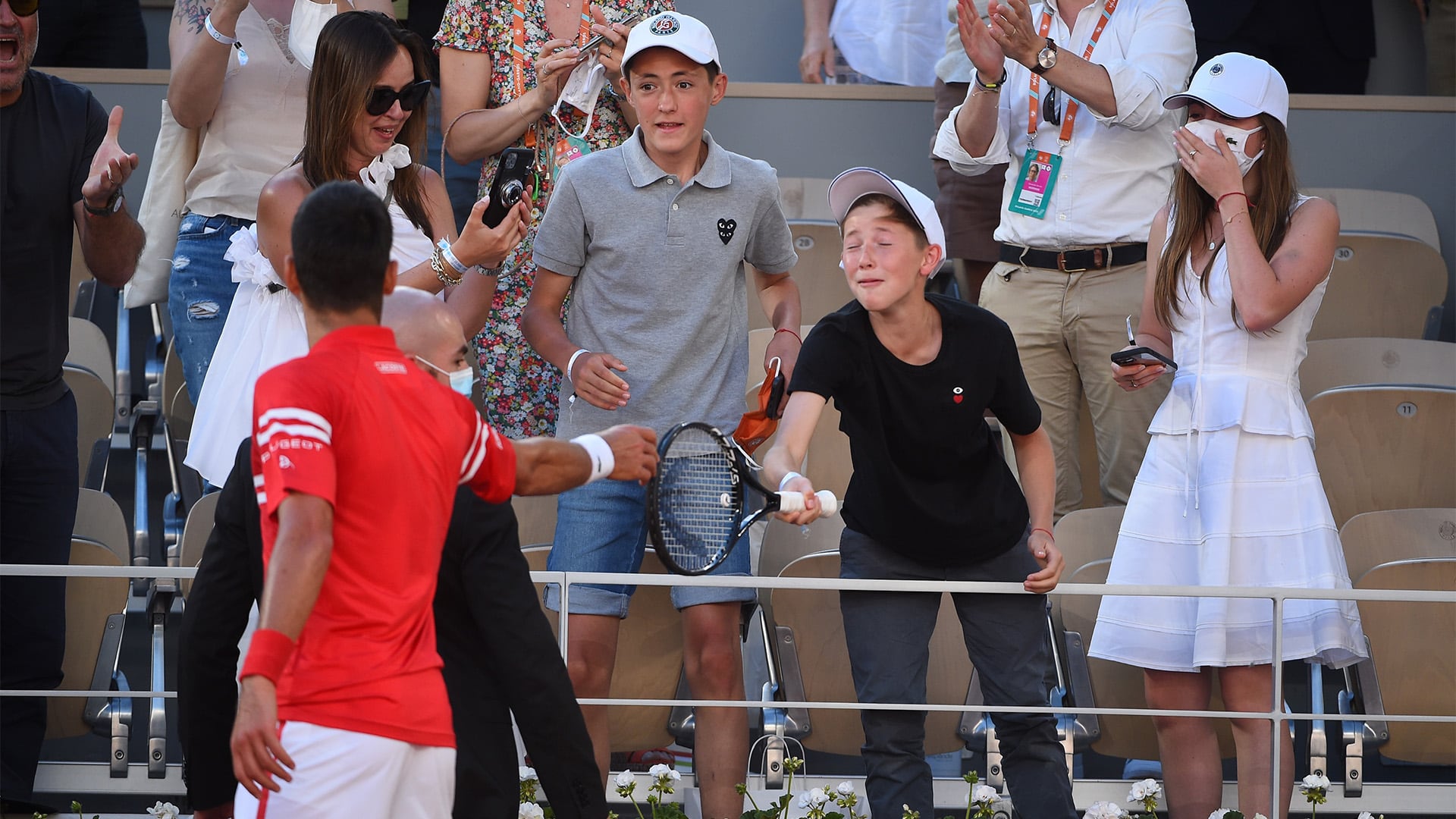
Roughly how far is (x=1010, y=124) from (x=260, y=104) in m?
2.15

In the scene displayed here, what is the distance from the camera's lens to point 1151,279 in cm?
389

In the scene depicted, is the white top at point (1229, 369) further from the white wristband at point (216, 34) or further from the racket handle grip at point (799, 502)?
the white wristband at point (216, 34)

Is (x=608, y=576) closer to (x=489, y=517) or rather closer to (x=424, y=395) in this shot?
(x=489, y=517)

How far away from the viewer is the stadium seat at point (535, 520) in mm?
4211

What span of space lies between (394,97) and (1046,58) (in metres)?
1.82

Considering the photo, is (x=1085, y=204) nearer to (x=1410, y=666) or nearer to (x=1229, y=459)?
(x=1229, y=459)

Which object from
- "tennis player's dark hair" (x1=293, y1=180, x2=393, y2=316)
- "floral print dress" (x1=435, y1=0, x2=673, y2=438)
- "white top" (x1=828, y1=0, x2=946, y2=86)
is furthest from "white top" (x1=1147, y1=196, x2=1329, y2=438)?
"white top" (x1=828, y1=0, x2=946, y2=86)

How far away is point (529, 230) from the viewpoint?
162 inches

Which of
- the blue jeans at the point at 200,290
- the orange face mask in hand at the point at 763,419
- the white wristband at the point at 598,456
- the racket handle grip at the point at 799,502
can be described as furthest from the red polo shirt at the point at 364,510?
the blue jeans at the point at 200,290

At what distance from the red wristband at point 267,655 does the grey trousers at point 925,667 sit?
4.87 feet

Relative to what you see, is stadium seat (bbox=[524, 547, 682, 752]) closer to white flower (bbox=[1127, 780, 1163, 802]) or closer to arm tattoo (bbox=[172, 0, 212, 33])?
white flower (bbox=[1127, 780, 1163, 802])

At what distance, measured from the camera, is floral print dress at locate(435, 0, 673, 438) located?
4.10m

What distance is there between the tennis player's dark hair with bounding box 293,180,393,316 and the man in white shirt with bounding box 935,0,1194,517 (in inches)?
95.8

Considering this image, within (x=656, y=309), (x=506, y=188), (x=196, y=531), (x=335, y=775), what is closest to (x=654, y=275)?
(x=656, y=309)
